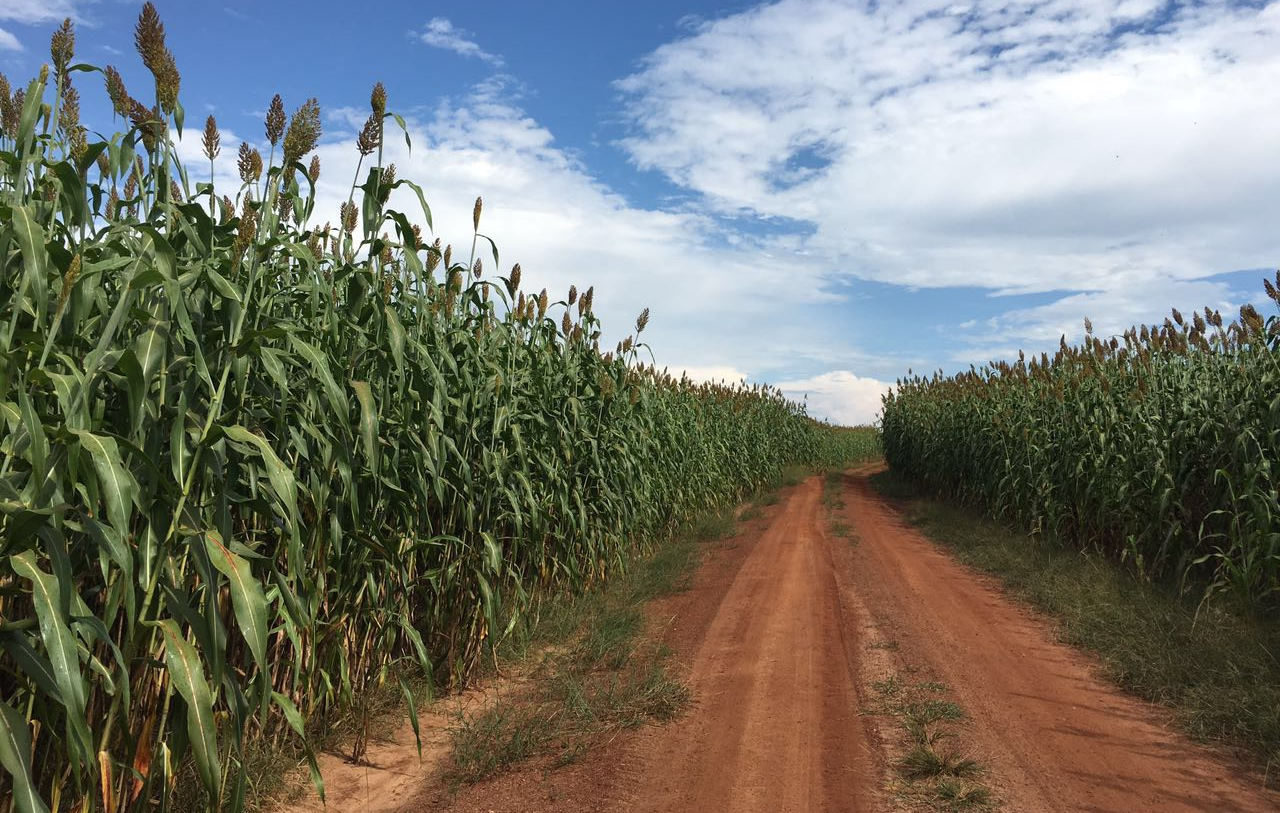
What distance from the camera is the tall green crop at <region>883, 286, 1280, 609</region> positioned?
630 cm

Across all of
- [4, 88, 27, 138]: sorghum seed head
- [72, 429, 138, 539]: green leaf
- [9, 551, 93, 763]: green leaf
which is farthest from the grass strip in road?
[4, 88, 27, 138]: sorghum seed head

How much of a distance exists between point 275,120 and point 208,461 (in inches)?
57.5

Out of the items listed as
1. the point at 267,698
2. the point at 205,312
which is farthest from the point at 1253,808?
the point at 205,312

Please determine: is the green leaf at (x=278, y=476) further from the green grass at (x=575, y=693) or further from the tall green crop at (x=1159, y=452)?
the tall green crop at (x=1159, y=452)

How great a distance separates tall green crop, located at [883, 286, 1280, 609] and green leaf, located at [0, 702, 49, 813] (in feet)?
23.9

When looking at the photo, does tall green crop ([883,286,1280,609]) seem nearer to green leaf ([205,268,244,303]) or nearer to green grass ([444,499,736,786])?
green grass ([444,499,736,786])

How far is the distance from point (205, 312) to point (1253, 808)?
513cm

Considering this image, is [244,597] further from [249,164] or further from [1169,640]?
[1169,640]

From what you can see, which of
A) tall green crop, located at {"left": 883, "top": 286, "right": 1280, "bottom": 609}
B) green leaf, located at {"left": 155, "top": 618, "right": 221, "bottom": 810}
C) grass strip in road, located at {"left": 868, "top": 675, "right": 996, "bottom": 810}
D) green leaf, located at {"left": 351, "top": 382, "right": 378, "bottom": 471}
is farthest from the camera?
tall green crop, located at {"left": 883, "top": 286, "right": 1280, "bottom": 609}

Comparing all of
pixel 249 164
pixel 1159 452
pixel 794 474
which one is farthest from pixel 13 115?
pixel 794 474

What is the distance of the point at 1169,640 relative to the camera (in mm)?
5410

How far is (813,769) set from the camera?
382 cm

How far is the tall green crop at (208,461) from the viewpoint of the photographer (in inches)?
82.7

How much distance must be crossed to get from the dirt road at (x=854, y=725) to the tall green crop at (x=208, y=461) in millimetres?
1140
